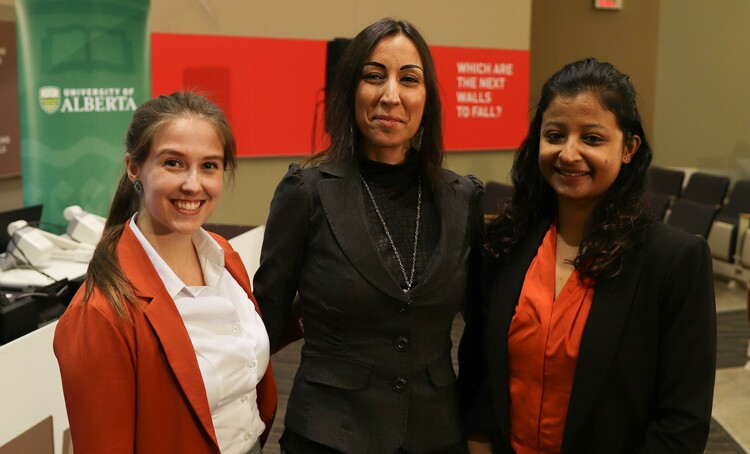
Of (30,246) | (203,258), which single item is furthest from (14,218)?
(203,258)

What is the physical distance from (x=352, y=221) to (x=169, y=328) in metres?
0.53

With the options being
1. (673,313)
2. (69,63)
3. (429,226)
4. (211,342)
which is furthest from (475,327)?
(69,63)

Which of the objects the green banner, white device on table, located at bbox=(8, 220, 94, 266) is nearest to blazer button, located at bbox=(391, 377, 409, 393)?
white device on table, located at bbox=(8, 220, 94, 266)

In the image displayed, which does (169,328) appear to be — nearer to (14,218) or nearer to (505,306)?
(505,306)

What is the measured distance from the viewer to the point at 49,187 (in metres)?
4.01

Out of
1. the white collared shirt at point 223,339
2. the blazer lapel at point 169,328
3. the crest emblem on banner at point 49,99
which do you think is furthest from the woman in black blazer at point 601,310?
the crest emblem on banner at point 49,99

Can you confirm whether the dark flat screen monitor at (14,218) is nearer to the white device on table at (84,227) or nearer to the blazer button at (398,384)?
the white device on table at (84,227)

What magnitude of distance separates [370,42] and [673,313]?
2.96 ft

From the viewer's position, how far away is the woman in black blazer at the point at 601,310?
1.61 metres

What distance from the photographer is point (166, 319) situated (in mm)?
1490

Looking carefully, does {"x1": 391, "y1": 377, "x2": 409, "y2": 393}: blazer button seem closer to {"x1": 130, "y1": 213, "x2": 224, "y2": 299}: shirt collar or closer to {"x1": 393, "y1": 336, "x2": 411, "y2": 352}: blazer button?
{"x1": 393, "y1": 336, "x2": 411, "y2": 352}: blazer button

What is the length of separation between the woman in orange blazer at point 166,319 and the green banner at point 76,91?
250 cm

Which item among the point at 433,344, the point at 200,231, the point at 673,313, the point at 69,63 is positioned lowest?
the point at 433,344

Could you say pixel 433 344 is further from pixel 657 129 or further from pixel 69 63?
pixel 657 129
